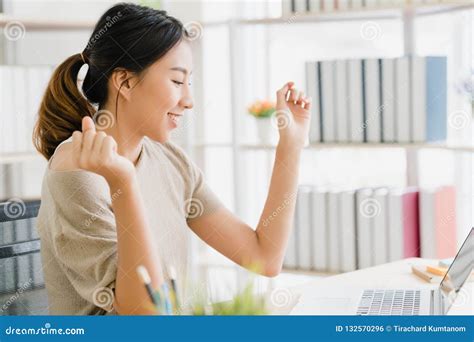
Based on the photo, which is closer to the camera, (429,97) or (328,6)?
(429,97)

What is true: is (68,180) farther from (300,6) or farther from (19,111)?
(300,6)

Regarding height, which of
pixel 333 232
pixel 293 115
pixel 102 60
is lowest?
pixel 333 232

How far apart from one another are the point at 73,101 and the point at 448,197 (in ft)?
3.89

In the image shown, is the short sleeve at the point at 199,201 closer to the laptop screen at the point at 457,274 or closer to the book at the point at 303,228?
the laptop screen at the point at 457,274

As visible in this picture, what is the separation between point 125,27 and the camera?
4.45ft

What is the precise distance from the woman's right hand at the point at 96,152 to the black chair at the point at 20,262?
0.89 feet

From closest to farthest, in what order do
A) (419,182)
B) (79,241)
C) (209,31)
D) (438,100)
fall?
(79,241), (438,100), (419,182), (209,31)

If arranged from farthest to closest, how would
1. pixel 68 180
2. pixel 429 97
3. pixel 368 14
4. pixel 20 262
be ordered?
pixel 368 14 < pixel 429 97 < pixel 20 262 < pixel 68 180

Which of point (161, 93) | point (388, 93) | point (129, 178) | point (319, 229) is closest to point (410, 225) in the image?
point (319, 229)

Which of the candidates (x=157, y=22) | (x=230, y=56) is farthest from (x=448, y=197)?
(x=157, y=22)

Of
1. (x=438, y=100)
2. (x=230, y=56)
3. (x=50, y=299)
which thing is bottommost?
(x=50, y=299)

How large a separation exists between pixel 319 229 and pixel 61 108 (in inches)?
42.6

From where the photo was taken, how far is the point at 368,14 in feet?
7.48

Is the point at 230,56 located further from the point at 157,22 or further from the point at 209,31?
the point at 157,22
